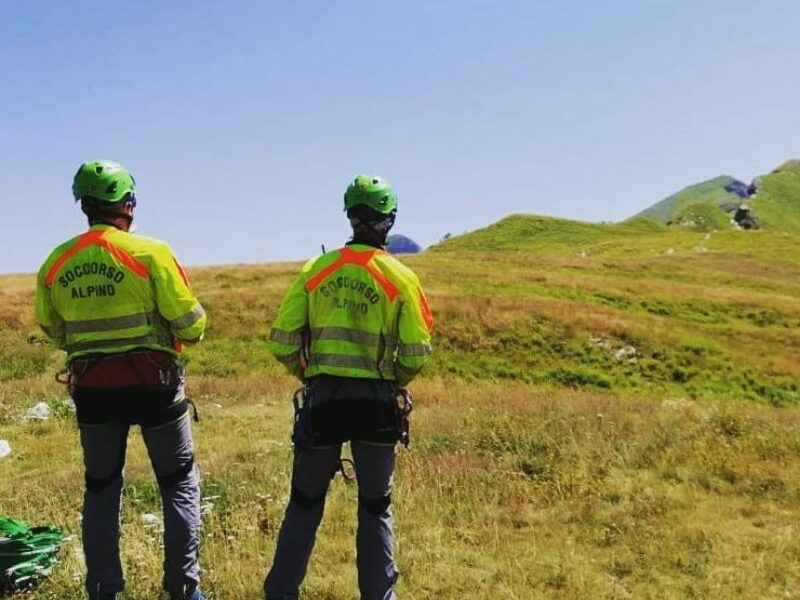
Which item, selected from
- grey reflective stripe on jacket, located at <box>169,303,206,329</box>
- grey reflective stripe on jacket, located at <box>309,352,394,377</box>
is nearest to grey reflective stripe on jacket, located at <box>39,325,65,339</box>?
grey reflective stripe on jacket, located at <box>169,303,206,329</box>

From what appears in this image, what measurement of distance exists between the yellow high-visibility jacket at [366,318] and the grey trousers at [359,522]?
617 mm

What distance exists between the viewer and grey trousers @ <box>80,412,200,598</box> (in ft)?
17.0

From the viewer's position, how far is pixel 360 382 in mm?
5113

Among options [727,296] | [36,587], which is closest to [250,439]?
[36,587]

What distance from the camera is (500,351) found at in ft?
98.5

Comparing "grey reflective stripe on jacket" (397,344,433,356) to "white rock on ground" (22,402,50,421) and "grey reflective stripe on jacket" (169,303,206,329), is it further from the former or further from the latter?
"white rock on ground" (22,402,50,421)

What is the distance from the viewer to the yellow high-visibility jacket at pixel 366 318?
16.6 feet

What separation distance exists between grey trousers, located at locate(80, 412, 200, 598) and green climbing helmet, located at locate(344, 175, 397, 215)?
2164 mm

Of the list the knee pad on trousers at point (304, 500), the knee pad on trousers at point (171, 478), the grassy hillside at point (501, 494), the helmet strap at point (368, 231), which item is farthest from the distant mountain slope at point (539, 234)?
the knee pad on trousers at point (171, 478)

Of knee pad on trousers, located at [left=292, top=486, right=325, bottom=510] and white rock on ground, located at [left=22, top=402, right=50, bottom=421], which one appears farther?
white rock on ground, located at [left=22, top=402, right=50, bottom=421]

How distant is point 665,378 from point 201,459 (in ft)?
76.7

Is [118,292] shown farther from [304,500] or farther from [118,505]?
[304,500]

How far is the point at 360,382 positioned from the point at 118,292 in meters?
1.90

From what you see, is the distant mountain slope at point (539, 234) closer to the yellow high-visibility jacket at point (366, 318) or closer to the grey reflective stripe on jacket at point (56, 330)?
the yellow high-visibility jacket at point (366, 318)
